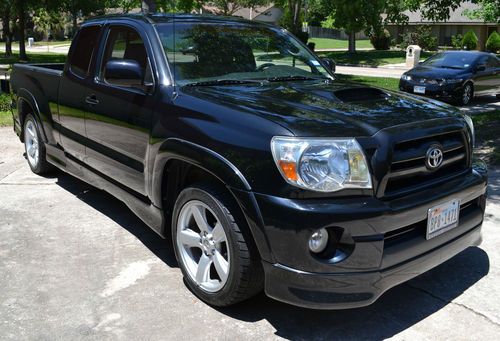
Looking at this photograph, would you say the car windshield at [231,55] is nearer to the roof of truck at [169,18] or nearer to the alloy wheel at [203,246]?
the roof of truck at [169,18]

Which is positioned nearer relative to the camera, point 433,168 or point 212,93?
point 433,168

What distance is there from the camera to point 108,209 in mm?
5566

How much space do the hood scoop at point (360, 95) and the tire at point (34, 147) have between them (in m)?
3.81

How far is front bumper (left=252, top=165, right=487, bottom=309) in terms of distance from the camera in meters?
2.92

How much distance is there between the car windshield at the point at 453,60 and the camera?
1509cm

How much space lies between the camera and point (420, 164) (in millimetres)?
3287

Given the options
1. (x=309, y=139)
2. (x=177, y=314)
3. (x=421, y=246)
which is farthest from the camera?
Result: (x=177, y=314)

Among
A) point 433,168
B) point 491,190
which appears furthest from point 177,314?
point 491,190

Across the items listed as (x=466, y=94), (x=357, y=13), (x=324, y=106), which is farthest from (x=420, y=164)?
(x=357, y=13)

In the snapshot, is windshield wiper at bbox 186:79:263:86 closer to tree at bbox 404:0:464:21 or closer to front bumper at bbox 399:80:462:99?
tree at bbox 404:0:464:21

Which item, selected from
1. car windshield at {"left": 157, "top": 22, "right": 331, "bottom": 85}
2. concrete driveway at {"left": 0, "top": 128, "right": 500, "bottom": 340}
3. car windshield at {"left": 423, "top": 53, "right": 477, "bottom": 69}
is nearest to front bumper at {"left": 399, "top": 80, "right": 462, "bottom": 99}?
car windshield at {"left": 423, "top": 53, "right": 477, "bottom": 69}

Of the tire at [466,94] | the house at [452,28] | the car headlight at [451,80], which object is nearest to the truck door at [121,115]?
the car headlight at [451,80]

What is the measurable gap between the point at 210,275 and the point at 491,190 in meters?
3.90

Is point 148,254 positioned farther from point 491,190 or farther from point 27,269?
point 491,190
